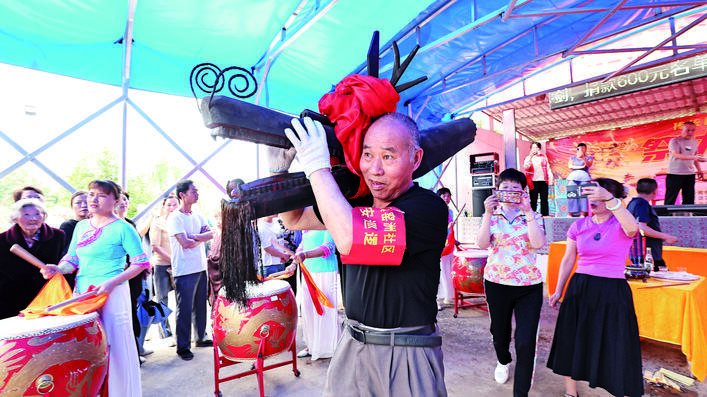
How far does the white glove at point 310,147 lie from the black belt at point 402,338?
577 mm

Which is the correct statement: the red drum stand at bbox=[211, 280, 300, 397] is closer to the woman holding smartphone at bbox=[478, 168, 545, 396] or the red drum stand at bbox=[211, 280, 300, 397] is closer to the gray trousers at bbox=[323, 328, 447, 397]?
the gray trousers at bbox=[323, 328, 447, 397]

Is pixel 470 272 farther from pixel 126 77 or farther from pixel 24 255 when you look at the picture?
pixel 126 77

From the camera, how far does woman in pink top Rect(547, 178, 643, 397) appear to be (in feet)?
7.63

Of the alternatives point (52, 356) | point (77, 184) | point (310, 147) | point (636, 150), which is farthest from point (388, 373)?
point (636, 150)

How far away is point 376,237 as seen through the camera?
36.7 inches

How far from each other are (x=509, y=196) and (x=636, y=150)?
36.1 feet

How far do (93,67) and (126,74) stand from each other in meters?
0.39

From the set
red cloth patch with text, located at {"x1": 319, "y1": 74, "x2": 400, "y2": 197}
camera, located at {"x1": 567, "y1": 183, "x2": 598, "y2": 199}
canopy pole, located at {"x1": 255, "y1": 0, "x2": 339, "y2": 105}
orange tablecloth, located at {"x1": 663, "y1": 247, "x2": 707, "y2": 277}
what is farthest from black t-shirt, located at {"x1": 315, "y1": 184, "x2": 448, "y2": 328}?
orange tablecloth, located at {"x1": 663, "y1": 247, "x2": 707, "y2": 277}

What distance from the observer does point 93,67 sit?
468 cm

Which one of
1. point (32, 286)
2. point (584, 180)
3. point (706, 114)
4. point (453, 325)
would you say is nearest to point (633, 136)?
point (706, 114)

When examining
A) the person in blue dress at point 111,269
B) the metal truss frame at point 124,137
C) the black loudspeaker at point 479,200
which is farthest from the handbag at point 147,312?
the black loudspeaker at point 479,200

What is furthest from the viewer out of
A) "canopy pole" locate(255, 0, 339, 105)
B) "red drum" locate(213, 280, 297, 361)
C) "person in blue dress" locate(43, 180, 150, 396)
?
"canopy pole" locate(255, 0, 339, 105)

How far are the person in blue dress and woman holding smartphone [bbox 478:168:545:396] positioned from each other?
2.78 meters

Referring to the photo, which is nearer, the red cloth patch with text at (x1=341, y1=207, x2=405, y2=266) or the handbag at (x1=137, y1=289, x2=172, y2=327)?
the red cloth patch with text at (x1=341, y1=207, x2=405, y2=266)
